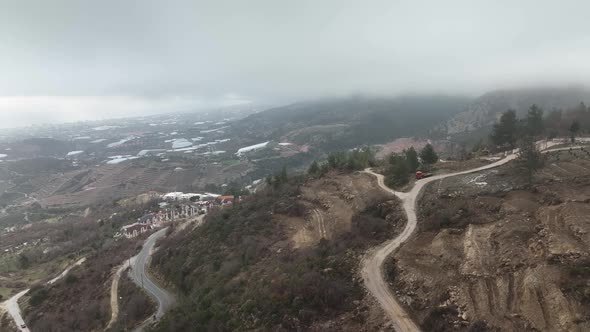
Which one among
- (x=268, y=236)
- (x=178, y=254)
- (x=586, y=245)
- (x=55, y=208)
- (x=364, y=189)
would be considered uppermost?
(x=586, y=245)

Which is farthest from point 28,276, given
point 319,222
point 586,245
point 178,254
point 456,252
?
point 586,245

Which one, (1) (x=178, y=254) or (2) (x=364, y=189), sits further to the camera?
(1) (x=178, y=254)

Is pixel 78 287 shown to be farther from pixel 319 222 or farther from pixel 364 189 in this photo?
pixel 364 189

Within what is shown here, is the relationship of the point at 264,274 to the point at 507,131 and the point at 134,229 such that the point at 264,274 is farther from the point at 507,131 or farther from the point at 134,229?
the point at 134,229

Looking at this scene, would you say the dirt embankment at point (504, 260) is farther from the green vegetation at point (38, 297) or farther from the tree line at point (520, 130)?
the green vegetation at point (38, 297)

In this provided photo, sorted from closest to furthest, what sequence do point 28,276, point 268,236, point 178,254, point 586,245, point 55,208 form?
point 586,245 → point 268,236 → point 178,254 → point 28,276 → point 55,208

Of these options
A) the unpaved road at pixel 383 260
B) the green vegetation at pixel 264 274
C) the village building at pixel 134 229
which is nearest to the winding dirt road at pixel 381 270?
the unpaved road at pixel 383 260

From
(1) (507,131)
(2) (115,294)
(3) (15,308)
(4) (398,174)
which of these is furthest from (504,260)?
(3) (15,308)

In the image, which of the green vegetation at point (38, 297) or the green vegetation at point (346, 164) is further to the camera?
the green vegetation at point (346, 164)
